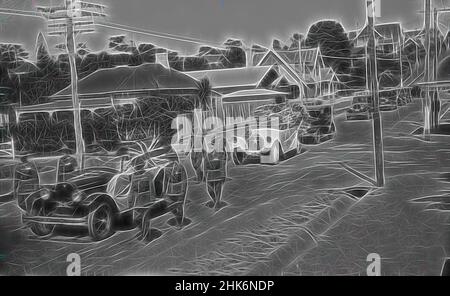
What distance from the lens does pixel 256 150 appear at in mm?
2229

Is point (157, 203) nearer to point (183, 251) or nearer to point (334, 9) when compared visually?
point (183, 251)

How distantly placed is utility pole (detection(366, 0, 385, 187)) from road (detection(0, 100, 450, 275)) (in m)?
0.03

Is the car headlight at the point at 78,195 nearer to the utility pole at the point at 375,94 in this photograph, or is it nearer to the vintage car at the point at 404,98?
the utility pole at the point at 375,94

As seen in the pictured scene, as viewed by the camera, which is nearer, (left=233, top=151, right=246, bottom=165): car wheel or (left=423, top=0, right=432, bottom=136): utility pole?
(left=423, top=0, right=432, bottom=136): utility pole

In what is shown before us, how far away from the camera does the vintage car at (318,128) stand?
7.17 feet

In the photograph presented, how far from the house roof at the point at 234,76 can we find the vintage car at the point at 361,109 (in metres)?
0.46

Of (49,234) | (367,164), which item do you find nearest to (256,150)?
(367,164)

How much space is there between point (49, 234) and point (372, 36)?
1.99 metres

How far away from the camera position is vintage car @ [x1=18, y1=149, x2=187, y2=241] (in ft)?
7.39

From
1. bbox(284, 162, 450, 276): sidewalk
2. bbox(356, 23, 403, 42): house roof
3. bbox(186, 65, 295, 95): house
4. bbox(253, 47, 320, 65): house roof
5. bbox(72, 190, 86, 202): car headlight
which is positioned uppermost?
bbox(356, 23, 403, 42): house roof

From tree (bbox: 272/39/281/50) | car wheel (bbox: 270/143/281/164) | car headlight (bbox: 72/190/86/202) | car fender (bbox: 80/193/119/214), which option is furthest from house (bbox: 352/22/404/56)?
car headlight (bbox: 72/190/86/202)

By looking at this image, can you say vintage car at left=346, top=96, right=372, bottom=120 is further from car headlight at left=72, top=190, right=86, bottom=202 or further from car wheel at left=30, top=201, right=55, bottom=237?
car wheel at left=30, top=201, right=55, bottom=237

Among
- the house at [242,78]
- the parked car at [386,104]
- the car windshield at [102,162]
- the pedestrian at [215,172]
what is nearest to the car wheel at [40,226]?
the car windshield at [102,162]
